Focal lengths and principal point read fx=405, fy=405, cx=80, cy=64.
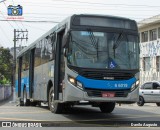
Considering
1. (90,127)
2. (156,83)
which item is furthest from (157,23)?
(90,127)

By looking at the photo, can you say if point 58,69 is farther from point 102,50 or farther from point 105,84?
point 105,84

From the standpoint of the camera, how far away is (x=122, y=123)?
13.0 meters

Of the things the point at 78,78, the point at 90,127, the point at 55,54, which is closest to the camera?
the point at 90,127

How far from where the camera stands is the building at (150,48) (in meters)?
42.3

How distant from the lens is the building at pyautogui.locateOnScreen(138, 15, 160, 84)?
4228 cm

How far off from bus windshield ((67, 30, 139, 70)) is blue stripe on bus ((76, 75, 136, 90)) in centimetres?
47

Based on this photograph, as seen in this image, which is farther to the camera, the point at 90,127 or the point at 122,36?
the point at 122,36

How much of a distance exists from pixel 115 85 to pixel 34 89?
27.9 feet

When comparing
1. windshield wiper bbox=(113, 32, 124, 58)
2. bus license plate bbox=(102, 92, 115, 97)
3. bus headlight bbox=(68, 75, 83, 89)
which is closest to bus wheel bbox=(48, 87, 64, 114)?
→ bus headlight bbox=(68, 75, 83, 89)

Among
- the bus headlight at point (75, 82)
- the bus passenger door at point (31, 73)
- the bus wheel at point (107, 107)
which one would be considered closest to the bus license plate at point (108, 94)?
the bus headlight at point (75, 82)

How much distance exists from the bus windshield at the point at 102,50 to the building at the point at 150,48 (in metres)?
28.0

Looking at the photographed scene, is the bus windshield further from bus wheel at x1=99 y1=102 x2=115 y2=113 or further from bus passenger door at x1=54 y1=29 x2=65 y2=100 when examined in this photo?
bus wheel at x1=99 y1=102 x2=115 y2=113

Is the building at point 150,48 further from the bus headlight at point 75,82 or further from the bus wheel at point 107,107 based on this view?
the bus headlight at point 75,82

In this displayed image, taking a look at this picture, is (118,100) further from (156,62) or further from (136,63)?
(156,62)
